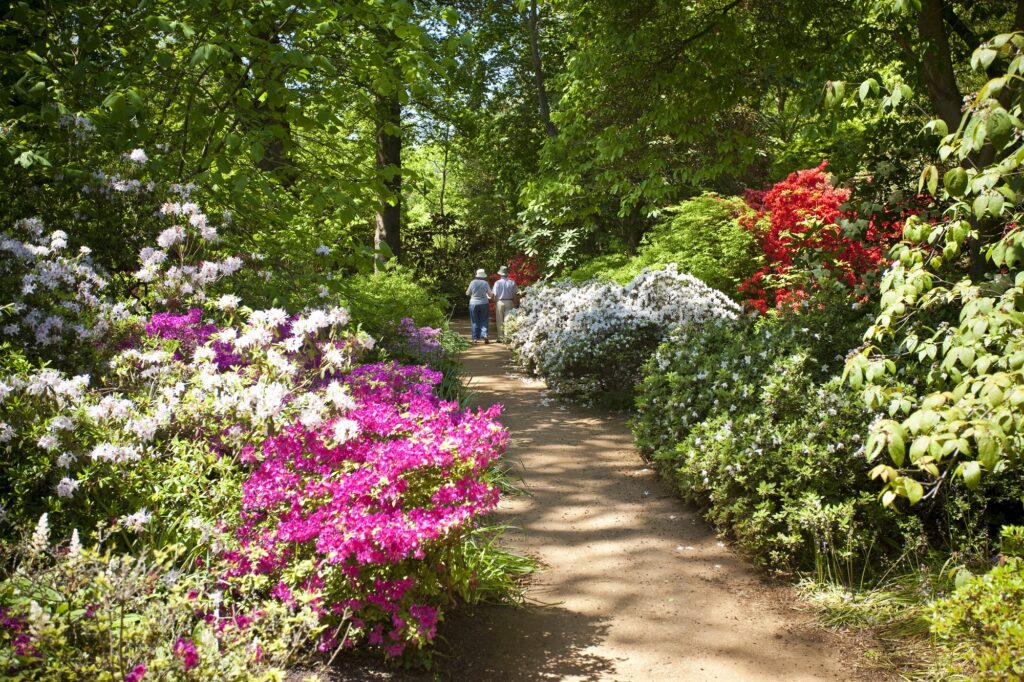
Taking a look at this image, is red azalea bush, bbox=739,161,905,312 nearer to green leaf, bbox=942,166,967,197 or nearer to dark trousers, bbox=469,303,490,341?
green leaf, bbox=942,166,967,197

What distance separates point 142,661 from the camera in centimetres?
224

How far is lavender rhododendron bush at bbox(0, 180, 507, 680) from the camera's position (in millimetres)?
2459

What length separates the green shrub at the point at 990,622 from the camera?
8.49 feet

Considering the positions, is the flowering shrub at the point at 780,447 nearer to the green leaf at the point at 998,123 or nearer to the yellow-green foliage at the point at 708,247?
the green leaf at the point at 998,123

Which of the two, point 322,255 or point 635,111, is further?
point 635,111

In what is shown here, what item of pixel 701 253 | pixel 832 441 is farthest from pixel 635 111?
pixel 832 441

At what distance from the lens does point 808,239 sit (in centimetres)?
845

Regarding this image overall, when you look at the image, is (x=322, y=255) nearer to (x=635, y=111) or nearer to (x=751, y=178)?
(x=635, y=111)

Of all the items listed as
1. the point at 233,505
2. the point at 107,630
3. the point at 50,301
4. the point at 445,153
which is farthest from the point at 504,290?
the point at 107,630

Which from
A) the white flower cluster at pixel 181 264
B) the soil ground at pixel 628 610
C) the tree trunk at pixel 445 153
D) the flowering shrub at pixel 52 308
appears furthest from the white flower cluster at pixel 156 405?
the tree trunk at pixel 445 153

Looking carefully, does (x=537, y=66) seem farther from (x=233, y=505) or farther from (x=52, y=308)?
(x=233, y=505)

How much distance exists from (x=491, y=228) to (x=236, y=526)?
21.6m

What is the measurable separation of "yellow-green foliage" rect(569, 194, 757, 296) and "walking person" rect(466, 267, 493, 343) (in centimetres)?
380

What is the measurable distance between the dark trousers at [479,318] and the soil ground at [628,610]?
10060mm
